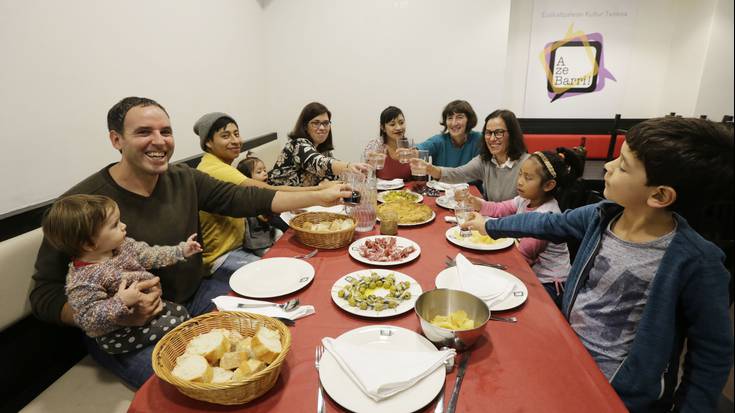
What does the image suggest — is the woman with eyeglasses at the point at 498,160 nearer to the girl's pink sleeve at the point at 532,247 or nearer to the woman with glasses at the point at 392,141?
the woman with glasses at the point at 392,141

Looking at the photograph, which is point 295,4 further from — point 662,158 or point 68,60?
point 662,158

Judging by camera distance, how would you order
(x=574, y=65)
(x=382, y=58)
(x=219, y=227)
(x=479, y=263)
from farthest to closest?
(x=574, y=65)
(x=382, y=58)
(x=219, y=227)
(x=479, y=263)

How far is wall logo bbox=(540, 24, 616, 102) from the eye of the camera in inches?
184

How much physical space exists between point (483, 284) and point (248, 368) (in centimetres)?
82

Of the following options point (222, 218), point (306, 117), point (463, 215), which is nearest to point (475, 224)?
point (463, 215)

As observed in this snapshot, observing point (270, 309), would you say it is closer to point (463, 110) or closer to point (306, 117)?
point (306, 117)

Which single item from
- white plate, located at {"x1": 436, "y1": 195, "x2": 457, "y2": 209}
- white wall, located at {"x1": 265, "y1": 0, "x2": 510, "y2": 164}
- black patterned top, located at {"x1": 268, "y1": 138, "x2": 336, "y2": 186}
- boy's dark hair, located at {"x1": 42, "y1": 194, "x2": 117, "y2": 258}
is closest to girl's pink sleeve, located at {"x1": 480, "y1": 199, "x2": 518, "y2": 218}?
white plate, located at {"x1": 436, "y1": 195, "x2": 457, "y2": 209}

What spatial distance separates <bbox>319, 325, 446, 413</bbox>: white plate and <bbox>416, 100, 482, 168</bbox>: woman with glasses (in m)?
2.63

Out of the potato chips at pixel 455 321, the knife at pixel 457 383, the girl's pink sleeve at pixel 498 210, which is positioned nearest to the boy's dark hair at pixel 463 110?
the girl's pink sleeve at pixel 498 210

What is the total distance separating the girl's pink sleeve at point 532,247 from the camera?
188 cm

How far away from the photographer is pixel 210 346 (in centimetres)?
99

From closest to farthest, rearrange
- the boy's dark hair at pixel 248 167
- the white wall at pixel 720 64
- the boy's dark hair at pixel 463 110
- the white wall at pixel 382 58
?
the white wall at pixel 720 64, the boy's dark hair at pixel 248 167, the boy's dark hair at pixel 463 110, the white wall at pixel 382 58

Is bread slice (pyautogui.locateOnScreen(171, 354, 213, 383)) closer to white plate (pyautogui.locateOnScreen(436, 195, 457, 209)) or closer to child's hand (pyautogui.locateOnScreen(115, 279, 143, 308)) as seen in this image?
child's hand (pyautogui.locateOnScreen(115, 279, 143, 308))

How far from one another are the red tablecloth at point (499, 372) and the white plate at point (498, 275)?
0.09 feet
